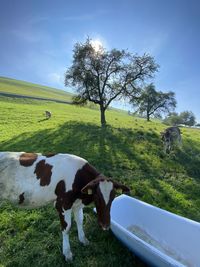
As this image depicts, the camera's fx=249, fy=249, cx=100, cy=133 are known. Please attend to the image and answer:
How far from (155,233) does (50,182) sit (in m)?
3.05

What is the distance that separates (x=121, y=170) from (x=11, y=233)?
243 inches

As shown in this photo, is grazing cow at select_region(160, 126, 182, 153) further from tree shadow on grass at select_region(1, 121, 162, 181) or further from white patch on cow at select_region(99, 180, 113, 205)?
white patch on cow at select_region(99, 180, 113, 205)

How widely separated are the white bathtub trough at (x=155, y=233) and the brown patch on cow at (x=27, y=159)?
2.25m

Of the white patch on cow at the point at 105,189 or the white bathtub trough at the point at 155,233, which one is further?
the white bathtub trough at the point at 155,233

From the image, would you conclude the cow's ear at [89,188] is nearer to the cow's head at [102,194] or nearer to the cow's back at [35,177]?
the cow's head at [102,194]

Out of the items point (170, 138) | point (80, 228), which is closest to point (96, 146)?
point (170, 138)

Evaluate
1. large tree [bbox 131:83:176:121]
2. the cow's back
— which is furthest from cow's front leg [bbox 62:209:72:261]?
large tree [bbox 131:83:176:121]

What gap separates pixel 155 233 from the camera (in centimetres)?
631

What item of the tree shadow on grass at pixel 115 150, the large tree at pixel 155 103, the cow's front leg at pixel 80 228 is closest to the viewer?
the cow's front leg at pixel 80 228

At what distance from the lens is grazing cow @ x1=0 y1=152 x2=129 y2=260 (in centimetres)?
517

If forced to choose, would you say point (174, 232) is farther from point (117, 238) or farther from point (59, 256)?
point (59, 256)

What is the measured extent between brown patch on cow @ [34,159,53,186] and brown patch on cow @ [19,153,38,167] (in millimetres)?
185

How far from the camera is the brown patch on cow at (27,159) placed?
5.58m

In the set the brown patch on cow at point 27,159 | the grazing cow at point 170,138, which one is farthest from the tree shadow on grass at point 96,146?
the brown patch on cow at point 27,159
